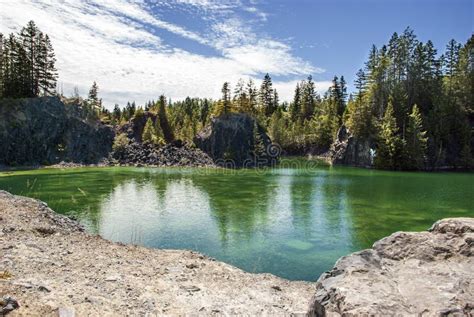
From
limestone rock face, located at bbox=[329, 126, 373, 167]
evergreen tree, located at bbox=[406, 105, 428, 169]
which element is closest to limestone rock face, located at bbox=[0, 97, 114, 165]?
limestone rock face, located at bbox=[329, 126, 373, 167]

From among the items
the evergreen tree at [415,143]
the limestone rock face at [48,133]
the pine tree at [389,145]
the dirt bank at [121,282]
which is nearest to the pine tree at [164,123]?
the limestone rock face at [48,133]

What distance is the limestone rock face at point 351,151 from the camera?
90125 millimetres

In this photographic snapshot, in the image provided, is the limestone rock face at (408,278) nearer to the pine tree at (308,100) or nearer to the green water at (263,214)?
the green water at (263,214)

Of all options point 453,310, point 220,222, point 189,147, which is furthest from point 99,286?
point 189,147

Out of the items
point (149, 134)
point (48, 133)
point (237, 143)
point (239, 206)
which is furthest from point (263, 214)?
point (149, 134)

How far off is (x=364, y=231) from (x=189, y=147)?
7609cm

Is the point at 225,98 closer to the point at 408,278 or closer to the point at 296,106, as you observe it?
the point at 296,106

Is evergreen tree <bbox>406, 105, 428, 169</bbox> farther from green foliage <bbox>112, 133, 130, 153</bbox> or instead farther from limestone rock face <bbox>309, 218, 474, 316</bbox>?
limestone rock face <bbox>309, 218, 474, 316</bbox>

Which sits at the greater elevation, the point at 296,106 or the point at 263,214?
the point at 296,106

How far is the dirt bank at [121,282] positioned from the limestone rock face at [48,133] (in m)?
72.0

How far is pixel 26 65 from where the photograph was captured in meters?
84.1

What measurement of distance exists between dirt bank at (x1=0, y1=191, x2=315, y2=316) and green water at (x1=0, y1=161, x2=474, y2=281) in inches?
177

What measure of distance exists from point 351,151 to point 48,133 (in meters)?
81.0

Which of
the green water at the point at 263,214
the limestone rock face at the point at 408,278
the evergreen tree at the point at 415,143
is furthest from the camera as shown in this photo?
the evergreen tree at the point at 415,143
